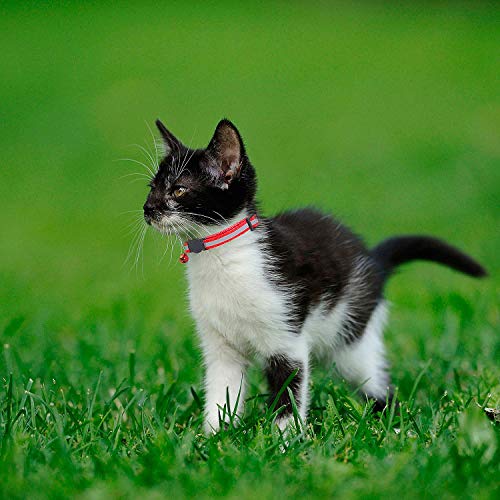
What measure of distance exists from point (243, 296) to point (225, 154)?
0.61m

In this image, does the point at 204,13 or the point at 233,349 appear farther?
the point at 204,13

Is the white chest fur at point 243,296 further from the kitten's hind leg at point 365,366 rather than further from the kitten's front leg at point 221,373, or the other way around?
the kitten's hind leg at point 365,366

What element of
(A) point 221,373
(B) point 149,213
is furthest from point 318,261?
(B) point 149,213

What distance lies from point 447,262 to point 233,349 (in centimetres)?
149

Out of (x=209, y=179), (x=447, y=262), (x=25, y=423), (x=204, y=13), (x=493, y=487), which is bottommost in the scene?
(x=25, y=423)

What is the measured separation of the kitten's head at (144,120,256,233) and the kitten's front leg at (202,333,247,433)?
561 millimetres

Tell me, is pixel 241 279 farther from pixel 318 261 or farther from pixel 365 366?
pixel 365 366

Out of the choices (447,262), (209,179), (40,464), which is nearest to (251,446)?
(40,464)

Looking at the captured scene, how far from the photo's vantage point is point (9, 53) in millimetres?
16312

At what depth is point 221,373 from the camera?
4086 mm

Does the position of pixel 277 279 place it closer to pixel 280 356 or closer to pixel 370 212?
pixel 280 356

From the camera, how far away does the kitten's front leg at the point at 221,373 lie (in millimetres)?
4039

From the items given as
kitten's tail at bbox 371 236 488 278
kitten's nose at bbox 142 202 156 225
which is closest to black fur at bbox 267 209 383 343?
kitten's tail at bbox 371 236 488 278

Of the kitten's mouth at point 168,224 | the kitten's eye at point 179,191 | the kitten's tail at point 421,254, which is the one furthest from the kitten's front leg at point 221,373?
the kitten's tail at point 421,254
